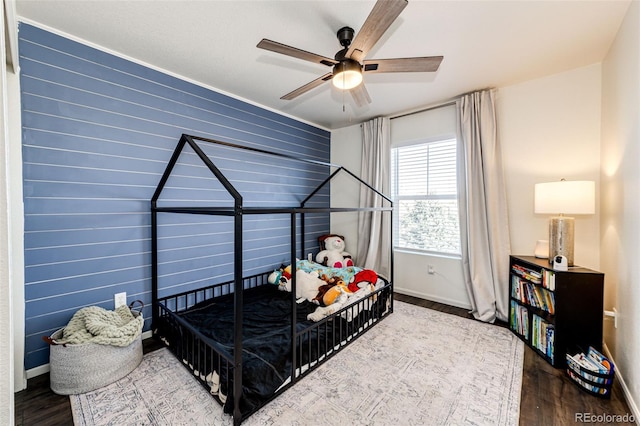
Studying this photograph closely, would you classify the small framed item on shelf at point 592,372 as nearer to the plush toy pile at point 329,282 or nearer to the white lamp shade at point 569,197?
the white lamp shade at point 569,197

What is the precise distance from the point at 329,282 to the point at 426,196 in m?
1.71

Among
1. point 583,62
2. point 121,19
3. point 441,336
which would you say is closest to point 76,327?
point 121,19

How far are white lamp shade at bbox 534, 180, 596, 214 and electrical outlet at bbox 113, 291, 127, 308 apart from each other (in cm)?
355

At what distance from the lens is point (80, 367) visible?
5.34ft

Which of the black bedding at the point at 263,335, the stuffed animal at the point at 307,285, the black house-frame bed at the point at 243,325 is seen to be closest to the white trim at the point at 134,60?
the black house-frame bed at the point at 243,325

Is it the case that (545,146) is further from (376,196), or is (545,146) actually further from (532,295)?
(376,196)

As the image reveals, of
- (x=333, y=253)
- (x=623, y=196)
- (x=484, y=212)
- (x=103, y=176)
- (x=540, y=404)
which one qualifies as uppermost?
(x=103, y=176)

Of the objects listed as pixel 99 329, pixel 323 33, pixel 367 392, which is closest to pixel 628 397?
pixel 367 392

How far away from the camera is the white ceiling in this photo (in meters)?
1.66

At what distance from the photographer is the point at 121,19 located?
1.76 metres

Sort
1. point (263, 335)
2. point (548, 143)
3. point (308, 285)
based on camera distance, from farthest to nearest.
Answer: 1. point (308, 285)
2. point (548, 143)
3. point (263, 335)

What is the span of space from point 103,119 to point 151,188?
2.02ft

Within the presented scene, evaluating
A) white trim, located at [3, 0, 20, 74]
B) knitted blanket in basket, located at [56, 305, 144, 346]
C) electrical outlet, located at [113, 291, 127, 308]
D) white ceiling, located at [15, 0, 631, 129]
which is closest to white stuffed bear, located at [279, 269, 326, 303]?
knitted blanket in basket, located at [56, 305, 144, 346]

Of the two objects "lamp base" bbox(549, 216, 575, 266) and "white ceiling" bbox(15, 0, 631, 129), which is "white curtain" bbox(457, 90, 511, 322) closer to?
"white ceiling" bbox(15, 0, 631, 129)
